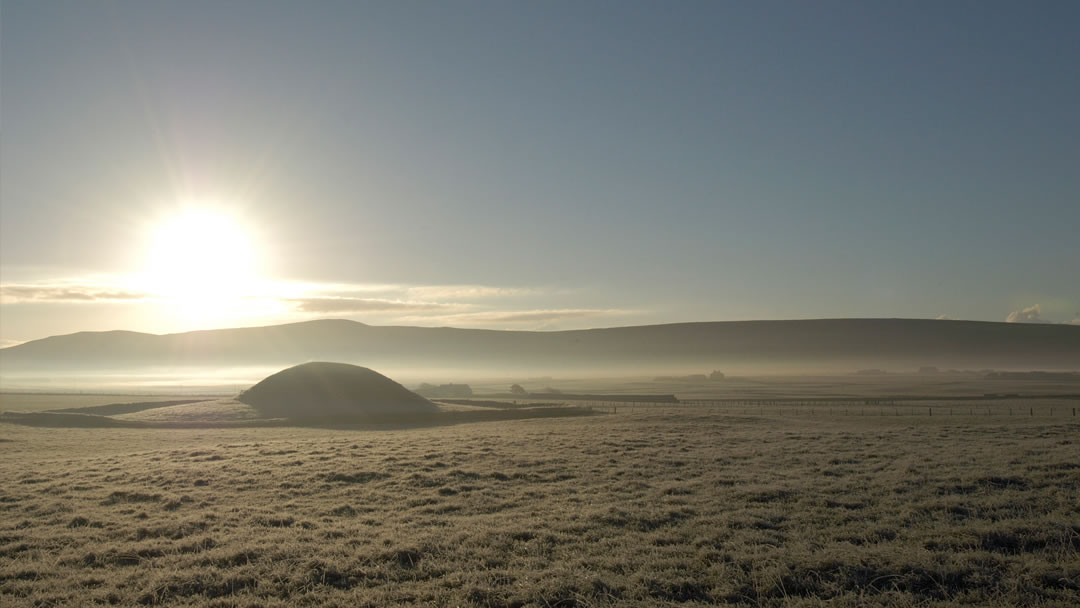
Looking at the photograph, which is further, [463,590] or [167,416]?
[167,416]

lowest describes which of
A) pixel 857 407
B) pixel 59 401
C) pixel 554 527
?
pixel 857 407

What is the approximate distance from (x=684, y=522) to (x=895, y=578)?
472 centimetres

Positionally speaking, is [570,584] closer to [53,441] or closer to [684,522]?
[684,522]

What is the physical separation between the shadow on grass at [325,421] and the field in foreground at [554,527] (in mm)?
22409

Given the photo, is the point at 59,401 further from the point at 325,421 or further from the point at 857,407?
the point at 857,407

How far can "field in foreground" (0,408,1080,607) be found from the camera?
9.86 m

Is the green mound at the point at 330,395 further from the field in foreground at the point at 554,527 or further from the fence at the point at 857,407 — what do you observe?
the field in foreground at the point at 554,527

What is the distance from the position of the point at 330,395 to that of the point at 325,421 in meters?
12.4

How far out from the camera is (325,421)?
2029 inches

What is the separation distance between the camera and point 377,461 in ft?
80.2

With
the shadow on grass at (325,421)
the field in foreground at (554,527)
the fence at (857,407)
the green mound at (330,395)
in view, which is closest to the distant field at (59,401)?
the shadow on grass at (325,421)

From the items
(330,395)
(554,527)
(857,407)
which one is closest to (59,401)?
(330,395)

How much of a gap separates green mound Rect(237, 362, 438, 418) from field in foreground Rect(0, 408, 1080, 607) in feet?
107

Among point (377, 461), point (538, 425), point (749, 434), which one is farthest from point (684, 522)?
point (538, 425)
